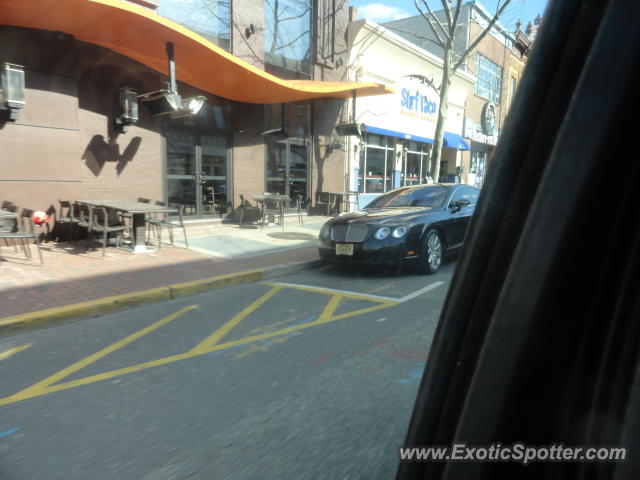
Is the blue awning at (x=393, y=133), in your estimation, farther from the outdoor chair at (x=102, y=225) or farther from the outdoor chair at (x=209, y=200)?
the outdoor chair at (x=102, y=225)

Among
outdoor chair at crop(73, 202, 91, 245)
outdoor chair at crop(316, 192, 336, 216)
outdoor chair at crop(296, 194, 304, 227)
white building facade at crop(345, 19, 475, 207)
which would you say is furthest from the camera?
white building facade at crop(345, 19, 475, 207)

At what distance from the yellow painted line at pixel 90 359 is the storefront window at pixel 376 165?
1321 centimetres

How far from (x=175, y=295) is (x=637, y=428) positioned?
5.92 m

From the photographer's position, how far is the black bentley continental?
22.5 ft

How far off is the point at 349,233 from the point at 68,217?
19.2 feet

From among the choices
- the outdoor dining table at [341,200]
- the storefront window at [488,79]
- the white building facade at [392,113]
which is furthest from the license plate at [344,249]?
the storefront window at [488,79]

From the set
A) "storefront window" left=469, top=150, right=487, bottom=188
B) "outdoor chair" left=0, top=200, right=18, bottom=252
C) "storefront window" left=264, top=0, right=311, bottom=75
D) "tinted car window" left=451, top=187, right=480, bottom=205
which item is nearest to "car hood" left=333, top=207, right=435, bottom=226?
"tinted car window" left=451, top=187, right=480, bottom=205

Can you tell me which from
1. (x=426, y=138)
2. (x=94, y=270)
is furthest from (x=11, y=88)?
(x=426, y=138)

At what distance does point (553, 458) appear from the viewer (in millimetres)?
835

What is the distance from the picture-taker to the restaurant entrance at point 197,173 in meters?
11.3

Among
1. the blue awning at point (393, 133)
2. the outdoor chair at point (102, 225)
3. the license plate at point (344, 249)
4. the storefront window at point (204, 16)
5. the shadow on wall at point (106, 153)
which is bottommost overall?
the license plate at point (344, 249)

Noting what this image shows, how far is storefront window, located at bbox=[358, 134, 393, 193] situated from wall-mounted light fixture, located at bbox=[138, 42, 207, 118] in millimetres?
8720

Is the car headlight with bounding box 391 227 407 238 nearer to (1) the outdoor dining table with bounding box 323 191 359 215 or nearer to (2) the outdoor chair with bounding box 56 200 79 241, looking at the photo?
(2) the outdoor chair with bounding box 56 200 79 241

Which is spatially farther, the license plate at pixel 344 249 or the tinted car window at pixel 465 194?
the tinted car window at pixel 465 194
